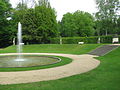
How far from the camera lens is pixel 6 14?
3547 centimetres

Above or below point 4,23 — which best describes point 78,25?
above

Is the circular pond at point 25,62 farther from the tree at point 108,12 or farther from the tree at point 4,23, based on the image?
the tree at point 108,12

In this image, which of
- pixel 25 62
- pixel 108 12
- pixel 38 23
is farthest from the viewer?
pixel 108 12

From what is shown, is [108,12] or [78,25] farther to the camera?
[78,25]

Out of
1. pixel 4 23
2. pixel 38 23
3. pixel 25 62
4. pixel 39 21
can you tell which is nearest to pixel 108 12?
pixel 39 21

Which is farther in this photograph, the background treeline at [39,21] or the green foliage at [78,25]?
the green foliage at [78,25]

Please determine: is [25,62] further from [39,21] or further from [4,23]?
[4,23]

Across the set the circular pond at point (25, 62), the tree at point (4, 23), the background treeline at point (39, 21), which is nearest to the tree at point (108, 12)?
the background treeline at point (39, 21)

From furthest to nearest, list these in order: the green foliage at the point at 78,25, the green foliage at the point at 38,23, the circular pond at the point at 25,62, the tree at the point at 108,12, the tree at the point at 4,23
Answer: the green foliage at the point at 78,25, the tree at the point at 108,12, the tree at the point at 4,23, the green foliage at the point at 38,23, the circular pond at the point at 25,62

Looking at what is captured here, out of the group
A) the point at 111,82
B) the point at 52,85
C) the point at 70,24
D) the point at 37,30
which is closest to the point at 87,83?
the point at 111,82

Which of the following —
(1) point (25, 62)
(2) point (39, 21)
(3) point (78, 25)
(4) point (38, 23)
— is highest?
(3) point (78, 25)

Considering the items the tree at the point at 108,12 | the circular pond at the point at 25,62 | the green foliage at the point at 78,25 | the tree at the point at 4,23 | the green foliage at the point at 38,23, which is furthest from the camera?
the green foliage at the point at 78,25

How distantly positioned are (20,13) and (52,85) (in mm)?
31205

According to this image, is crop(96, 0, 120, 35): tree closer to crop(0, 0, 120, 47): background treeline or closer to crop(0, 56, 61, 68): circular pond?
crop(0, 0, 120, 47): background treeline
